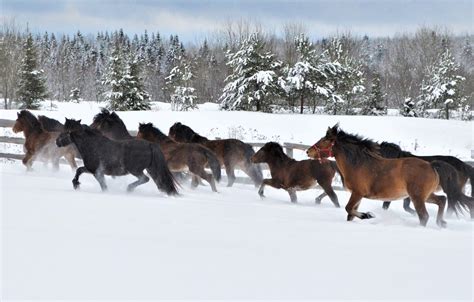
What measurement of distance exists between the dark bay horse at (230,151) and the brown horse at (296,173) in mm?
1625

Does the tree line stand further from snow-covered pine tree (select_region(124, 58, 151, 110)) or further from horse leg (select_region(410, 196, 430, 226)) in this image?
horse leg (select_region(410, 196, 430, 226))

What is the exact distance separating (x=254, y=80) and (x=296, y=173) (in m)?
22.4

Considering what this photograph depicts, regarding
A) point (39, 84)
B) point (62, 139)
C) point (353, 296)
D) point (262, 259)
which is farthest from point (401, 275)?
point (39, 84)

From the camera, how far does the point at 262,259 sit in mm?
3344

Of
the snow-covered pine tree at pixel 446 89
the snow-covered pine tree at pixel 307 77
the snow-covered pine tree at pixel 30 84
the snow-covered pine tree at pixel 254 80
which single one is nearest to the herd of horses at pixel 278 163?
the snow-covered pine tree at pixel 254 80

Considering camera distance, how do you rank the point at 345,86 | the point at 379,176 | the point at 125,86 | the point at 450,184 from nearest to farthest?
the point at 379,176 < the point at 450,184 < the point at 125,86 < the point at 345,86

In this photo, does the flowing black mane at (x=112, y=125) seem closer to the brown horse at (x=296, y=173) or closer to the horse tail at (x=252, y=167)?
the horse tail at (x=252, y=167)

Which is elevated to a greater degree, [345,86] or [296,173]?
[345,86]

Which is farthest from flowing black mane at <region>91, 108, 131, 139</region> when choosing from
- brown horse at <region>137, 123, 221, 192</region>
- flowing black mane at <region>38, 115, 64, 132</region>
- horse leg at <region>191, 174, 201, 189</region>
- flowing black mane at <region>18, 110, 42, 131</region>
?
horse leg at <region>191, 174, 201, 189</region>

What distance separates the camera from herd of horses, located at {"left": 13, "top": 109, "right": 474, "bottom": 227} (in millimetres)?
6398

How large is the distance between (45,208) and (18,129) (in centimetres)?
662

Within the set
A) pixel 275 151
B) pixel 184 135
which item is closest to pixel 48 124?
pixel 184 135

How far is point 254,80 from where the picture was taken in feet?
99.2

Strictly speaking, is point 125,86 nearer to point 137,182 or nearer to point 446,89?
point 446,89
